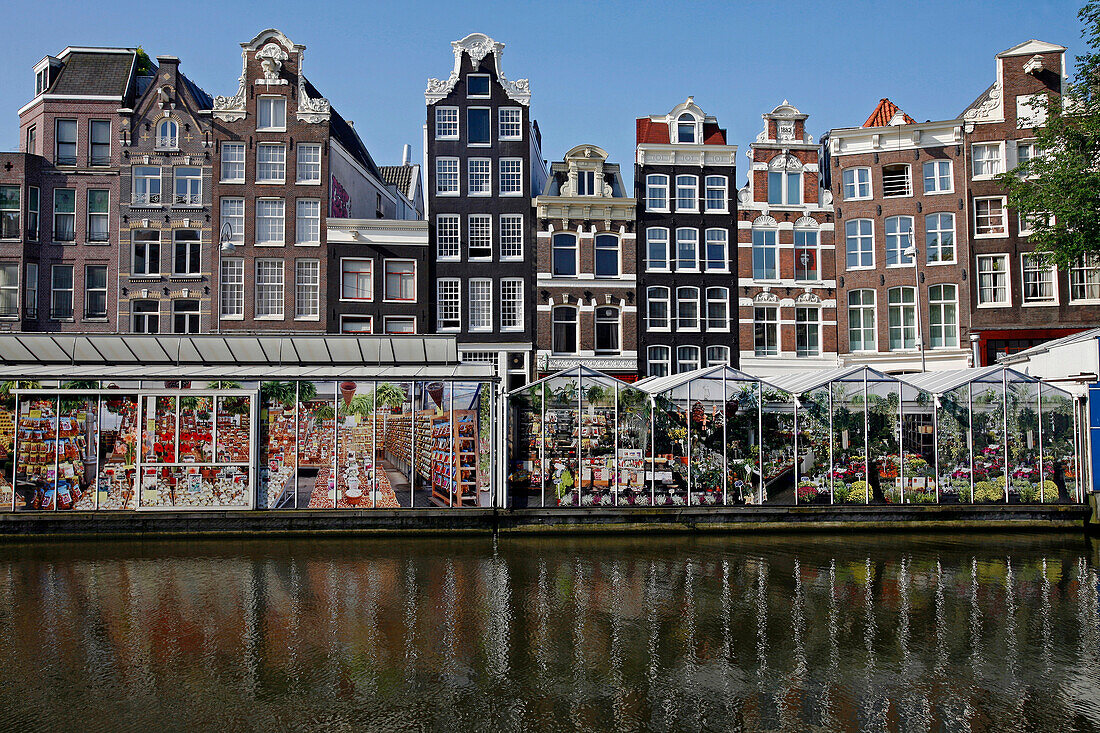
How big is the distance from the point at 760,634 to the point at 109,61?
1420 inches

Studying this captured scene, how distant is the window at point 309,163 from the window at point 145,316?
7641mm

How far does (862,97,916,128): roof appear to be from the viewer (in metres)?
36.6

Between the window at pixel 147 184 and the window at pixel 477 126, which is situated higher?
the window at pixel 477 126

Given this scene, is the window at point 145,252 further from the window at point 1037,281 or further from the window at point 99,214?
the window at point 1037,281

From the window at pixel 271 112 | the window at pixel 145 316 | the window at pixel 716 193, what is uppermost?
the window at pixel 271 112

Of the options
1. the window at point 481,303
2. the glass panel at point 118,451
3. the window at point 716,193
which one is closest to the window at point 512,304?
the window at point 481,303

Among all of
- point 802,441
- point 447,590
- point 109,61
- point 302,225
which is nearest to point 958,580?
point 802,441

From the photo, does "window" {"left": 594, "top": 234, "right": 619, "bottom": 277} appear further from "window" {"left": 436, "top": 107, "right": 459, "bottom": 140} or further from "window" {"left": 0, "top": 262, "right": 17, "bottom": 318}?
"window" {"left": 0, "top": 262, "right": 17, "bottom": 318}

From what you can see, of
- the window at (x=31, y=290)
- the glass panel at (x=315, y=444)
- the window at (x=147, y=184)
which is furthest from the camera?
the window at (x=147, y=184)

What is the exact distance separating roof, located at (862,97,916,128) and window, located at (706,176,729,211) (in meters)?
6.99

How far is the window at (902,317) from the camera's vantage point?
35125 mm

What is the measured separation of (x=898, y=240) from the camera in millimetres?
35438

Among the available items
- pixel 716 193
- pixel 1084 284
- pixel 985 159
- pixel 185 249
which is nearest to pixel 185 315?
pixel 185 249

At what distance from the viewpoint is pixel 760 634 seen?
10992 mm
